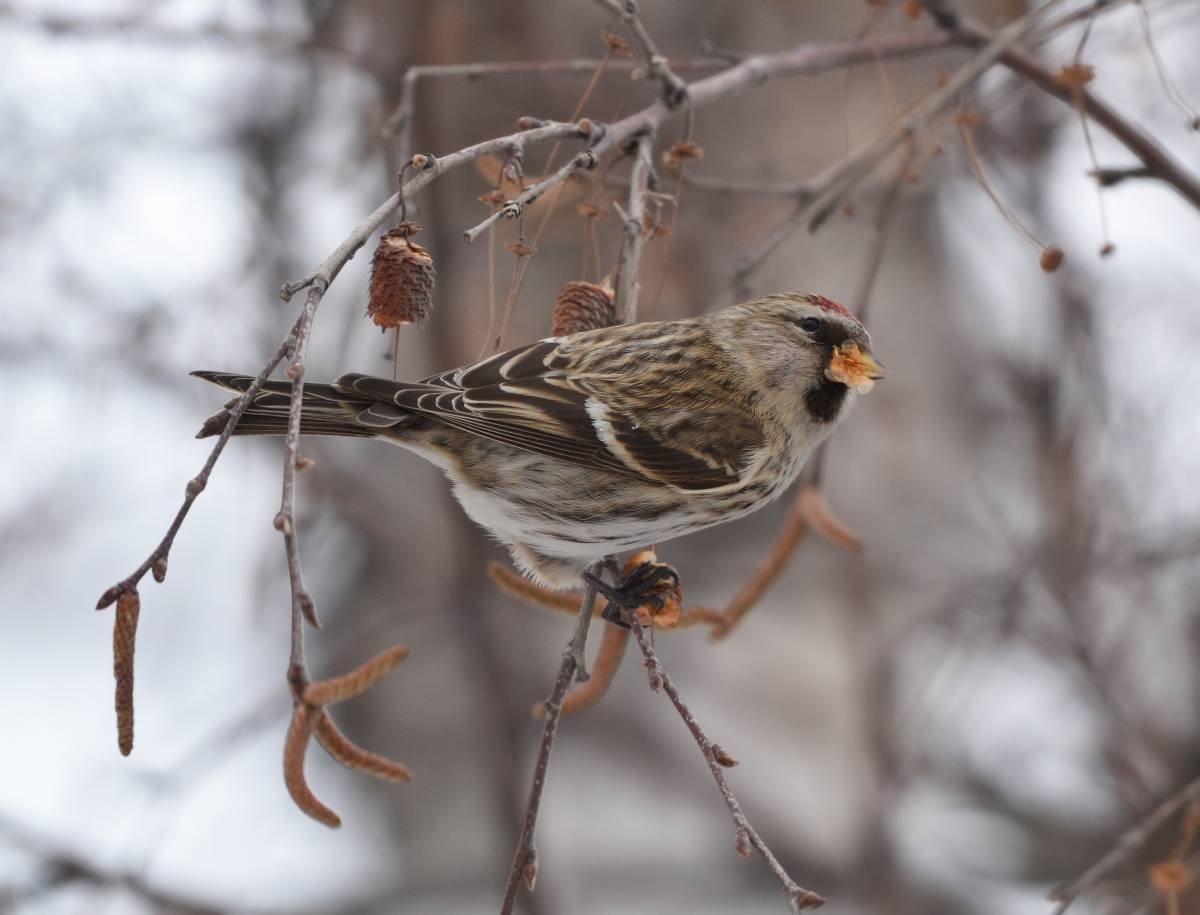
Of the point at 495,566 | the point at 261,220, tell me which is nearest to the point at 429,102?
the point at 261,220

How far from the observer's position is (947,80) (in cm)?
221

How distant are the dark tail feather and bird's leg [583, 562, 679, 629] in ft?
1.63

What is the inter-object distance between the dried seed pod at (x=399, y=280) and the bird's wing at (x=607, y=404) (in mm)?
542

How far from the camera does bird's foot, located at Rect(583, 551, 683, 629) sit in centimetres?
190

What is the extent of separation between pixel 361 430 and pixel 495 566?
1.39 ft

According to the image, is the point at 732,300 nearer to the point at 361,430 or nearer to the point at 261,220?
the point at 361,430

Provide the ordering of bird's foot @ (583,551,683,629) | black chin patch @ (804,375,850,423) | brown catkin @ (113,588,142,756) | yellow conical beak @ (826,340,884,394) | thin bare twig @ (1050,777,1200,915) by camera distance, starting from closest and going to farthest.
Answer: brown catkin @ (113,588,142,756)
thin bare twig @ (1050,777,1200,915)
bird's foot @ (583,551,683,629)
yellow conical beak @ (826,340,884,394)
black chin patch @ (804,375,850,423)

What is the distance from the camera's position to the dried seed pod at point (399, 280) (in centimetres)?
146

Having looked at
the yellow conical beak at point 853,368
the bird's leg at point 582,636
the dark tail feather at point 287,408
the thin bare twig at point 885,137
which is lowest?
the bird's leg at point 582,636

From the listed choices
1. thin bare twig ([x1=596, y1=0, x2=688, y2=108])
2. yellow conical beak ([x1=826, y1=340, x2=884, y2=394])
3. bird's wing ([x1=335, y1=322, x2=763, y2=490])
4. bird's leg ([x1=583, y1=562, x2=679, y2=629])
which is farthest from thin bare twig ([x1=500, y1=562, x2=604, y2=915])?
thin bare twig ([x1=596, y1=0, x2=688, y2=108])

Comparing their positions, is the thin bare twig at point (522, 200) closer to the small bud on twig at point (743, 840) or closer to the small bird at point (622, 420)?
the small bird at point (622, 420)

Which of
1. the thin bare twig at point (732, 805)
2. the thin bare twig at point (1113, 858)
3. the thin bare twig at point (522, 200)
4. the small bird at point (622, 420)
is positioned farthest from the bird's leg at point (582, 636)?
the thin bare twig at point (1113, 858)

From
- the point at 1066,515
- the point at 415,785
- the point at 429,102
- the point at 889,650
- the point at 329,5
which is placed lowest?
the point at 415,785

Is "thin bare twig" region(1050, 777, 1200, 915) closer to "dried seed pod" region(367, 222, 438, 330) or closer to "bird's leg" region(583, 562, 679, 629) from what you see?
"bird's leg" region(583, 562, 679, 629)
